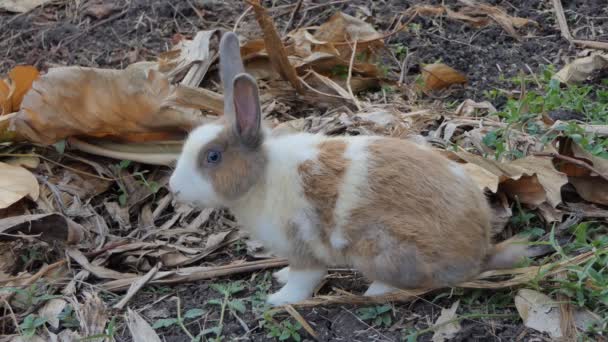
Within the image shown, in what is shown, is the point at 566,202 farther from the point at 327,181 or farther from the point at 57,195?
the point at 57,195

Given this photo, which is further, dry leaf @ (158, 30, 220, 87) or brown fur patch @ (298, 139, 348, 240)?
dry leaf @ (158, 30, 220, 87)

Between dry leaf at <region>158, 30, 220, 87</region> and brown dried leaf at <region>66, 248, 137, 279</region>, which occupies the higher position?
dry leaf at <region>158, 30, 220, 87</region>

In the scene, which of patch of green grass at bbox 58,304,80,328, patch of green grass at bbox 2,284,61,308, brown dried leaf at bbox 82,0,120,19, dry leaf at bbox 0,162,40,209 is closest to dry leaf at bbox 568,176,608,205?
patch of green grass at bbox 58,304,80,328

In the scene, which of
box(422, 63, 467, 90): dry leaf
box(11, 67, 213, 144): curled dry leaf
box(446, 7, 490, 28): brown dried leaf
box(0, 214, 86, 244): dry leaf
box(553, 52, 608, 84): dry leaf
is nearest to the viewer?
box(0, 214, 86, 244): dry leaf

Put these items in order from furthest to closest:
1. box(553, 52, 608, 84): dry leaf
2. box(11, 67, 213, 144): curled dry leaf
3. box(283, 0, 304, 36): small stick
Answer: box(283, 0, 304, 36): small stick, box(553, 52, 608, 84): dry leaf, box(11, 67, 213, 144): curled dry leaf

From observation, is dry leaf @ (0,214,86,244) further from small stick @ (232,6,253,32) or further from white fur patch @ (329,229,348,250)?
small stick @ (232,6,253,32)

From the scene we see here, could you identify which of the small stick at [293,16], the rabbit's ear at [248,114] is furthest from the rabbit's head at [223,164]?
the small stick at [293,16]

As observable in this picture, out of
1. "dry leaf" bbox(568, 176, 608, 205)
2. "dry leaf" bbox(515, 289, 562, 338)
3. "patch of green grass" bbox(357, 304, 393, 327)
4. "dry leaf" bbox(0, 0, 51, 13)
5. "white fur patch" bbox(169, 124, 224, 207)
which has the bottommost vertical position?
"patch of green grass" bbox(357, 304, 393, 327)

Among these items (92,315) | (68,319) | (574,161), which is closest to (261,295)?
(92,315)
